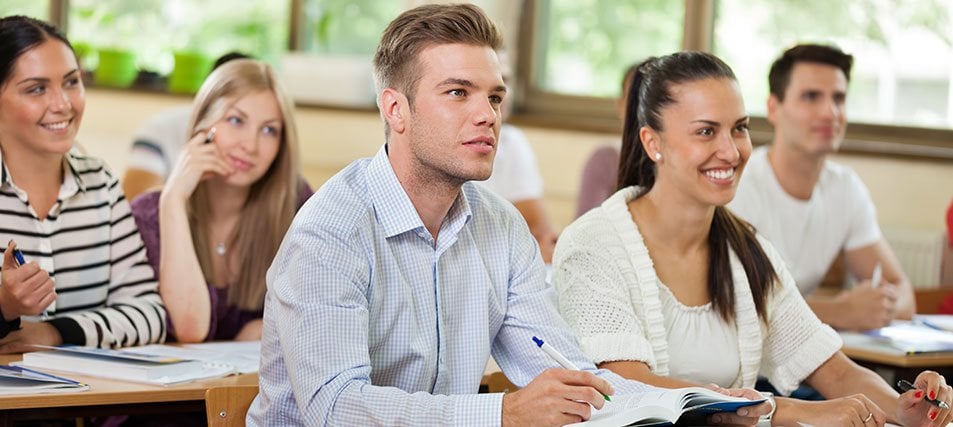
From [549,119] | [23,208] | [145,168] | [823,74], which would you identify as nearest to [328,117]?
[549,119]

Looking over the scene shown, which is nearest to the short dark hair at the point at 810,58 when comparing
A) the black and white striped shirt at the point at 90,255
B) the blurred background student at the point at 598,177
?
the blurred background student at the point at 598,177

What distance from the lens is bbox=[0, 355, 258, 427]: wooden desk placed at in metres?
2.26

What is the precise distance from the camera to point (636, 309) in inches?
103

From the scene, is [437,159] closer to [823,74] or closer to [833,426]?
[833,426]

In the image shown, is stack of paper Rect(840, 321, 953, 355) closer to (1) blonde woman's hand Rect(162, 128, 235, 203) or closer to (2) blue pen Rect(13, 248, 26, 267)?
(1) blonde woman's hand Rect(162, 128, 235, 203)

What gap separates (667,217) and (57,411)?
127cm

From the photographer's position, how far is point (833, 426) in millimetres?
2246

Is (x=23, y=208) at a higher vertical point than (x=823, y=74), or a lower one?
lower

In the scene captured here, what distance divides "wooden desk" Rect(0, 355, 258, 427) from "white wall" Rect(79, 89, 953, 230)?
3.27m

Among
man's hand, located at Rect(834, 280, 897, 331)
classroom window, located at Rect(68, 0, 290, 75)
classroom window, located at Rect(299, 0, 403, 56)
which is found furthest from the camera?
classroom window, located at Rect(68, 0, 290, 75)

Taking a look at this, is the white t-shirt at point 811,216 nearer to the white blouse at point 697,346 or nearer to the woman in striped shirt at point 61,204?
the white blouse at point 697,346

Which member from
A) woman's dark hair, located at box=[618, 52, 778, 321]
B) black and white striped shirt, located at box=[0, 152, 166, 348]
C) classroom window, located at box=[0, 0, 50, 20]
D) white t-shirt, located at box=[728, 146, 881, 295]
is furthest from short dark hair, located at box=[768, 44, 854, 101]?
classroom window, located at box=[0, 0, 50, 20]

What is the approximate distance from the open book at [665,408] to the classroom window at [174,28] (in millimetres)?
4943

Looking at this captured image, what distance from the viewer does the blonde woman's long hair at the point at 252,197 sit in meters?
3.29
